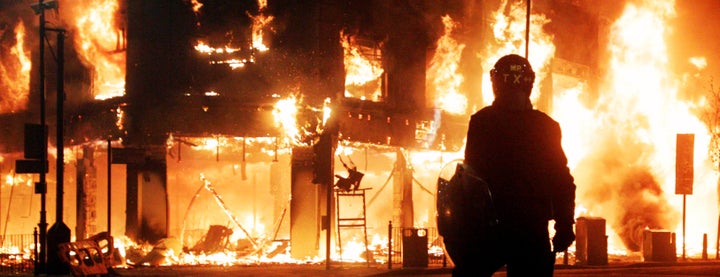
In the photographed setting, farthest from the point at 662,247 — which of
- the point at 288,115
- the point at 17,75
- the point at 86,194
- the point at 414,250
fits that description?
the point at 17,75

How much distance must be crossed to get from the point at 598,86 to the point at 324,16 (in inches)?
668

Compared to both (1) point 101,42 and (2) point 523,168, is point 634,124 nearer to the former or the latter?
(1) point 101,42

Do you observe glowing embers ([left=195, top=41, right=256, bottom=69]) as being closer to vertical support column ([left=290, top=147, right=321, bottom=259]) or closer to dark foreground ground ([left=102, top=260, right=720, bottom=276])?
vertical support column ([left=290, top=147, right=321, bottom=259])

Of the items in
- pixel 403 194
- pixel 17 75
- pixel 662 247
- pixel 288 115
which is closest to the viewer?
pixel 662 247

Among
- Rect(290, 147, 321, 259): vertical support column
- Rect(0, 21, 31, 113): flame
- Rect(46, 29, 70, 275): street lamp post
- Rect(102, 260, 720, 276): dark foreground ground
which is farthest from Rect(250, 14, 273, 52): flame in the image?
Rect(0, 21, 31, 113): flame

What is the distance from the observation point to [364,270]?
22.2 meters

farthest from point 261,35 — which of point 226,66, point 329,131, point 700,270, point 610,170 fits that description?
point 610,170

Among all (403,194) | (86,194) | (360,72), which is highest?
(360,72)

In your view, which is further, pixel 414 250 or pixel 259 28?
pixel 259 28

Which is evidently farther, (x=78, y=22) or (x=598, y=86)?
(x=598, y=86)

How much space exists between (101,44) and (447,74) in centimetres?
1264

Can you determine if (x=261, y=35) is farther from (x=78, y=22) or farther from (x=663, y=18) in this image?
(x=663, y=18)

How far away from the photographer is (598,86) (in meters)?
41.5

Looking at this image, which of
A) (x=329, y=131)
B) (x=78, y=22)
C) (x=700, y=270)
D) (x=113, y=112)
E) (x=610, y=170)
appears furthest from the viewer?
(x=610, y=170)
